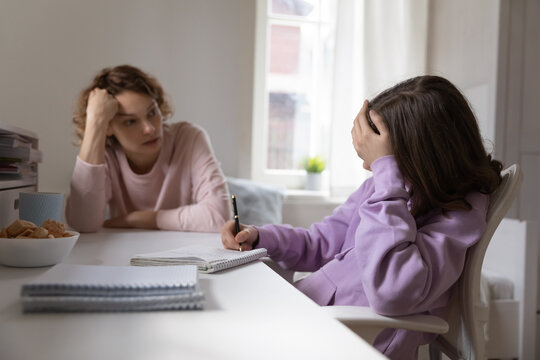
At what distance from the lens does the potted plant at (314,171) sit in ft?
10.1

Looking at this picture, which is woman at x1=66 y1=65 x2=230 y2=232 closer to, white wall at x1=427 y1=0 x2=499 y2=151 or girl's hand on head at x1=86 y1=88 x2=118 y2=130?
girl's hand on head at x1=86 y1=88 x2=118 y2=130

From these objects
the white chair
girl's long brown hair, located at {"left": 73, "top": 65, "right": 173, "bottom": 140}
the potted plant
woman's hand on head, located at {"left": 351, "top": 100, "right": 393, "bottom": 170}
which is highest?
girl's long brown hair, located at {"left": 73, "top": 65, "right": 173, "bottom": 140}

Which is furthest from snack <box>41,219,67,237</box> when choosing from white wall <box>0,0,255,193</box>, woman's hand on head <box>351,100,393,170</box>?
white wall <box>0,0,255,193</box>

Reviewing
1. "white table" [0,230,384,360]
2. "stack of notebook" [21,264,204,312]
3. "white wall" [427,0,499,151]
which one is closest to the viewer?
"white table" [0,230,384,360]

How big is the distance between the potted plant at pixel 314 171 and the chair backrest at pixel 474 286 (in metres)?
2.09

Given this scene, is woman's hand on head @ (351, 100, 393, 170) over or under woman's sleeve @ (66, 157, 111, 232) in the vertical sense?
over

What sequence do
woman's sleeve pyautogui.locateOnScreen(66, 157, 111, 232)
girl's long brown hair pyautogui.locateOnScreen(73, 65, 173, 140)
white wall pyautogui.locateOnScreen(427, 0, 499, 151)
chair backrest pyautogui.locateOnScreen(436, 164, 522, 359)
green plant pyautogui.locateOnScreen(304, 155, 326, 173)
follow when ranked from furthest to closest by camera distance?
green plant pyautogui.locateOnScreen(304, 155, 326, 173) → white wall pyautogui.locateOnScreen(427, 0, 499, 151) → girl's long brown hair pyautogui.locateOnScreen(73, 65, 173, 140) → woman's sleeve pyautogui.locateOnScreen(66, 157, 111, 232) → chair backrest pyautogui.locateOnScreen(436, 164, 522, 359)

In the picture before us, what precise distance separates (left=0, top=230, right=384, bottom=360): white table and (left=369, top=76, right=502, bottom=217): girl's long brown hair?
16.5 inches

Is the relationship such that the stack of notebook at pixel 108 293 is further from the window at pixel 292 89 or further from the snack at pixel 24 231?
the window at pixel 292 89

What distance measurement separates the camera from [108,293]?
605mm

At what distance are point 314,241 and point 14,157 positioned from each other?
839 mm

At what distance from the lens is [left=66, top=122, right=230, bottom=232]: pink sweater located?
1544mm

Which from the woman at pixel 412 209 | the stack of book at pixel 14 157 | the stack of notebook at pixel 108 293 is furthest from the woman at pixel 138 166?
the stack of notebook at pixel 108 293

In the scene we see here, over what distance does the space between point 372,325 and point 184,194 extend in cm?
106
